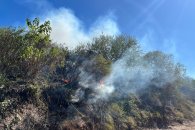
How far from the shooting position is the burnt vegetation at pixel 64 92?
578 inches

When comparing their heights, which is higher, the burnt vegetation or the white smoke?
the white smoke

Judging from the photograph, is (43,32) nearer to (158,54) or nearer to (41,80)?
(41,80)

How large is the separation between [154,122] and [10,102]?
14623mm

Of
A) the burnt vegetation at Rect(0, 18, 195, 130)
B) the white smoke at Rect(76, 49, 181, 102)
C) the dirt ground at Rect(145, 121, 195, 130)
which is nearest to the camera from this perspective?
the burnt vegetation at Rect(0, 18, 195, 130)

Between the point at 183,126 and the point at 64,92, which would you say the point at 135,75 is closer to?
the point at 183,126

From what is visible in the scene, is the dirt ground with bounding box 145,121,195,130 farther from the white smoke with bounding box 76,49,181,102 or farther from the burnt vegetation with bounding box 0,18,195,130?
the white smoke with bounding box 76,49,181,102

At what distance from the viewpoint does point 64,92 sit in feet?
59.8

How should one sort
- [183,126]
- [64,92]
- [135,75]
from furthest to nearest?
1. [135,75]
2. [183,126]
3. [64,92]

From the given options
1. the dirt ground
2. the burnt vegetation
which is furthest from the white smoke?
the dirt ground

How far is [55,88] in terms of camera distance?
18.3m

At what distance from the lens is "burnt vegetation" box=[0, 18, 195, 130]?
48.2 ft

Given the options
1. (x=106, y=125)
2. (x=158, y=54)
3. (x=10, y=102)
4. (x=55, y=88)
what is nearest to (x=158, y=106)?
(x=158, y=54)

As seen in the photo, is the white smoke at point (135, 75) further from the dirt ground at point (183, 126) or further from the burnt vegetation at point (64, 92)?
the dirt ground at point (183, 126)

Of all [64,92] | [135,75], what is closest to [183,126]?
[135,75]
